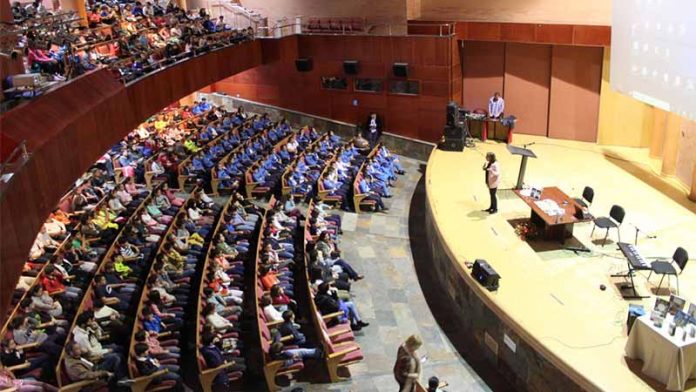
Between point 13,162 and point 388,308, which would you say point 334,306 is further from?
point 13,162

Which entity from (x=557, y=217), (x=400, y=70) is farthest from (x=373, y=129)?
(x=557, y=217)

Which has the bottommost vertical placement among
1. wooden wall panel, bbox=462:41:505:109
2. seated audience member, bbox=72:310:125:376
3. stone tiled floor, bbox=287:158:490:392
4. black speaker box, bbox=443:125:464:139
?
stone tiled floor, bbox=287:158:490:392

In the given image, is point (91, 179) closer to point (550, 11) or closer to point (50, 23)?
point (50, 23)

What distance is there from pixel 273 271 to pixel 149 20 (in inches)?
357

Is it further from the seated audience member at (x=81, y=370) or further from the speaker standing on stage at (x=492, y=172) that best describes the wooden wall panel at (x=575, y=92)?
the seated audience member at (x=81, y=370)

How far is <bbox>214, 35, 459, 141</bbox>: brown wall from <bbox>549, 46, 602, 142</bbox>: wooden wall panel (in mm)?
2479

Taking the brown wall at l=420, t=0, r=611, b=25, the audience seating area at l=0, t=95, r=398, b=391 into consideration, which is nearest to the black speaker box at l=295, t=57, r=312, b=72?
the brown wall at l=420, t=0, r=611, b=25

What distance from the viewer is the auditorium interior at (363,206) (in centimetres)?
709

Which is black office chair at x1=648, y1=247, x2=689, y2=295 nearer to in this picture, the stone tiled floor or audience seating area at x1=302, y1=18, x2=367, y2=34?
the stone tiled floor

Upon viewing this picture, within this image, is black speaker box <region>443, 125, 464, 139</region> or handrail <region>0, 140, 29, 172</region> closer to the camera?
handrail <region>0, 140, 29, 172</region>

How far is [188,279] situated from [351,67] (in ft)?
29.5

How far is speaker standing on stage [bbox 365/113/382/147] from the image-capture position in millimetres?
16375

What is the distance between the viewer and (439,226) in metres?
9.89

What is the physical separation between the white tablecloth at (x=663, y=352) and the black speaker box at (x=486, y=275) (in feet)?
5.76
